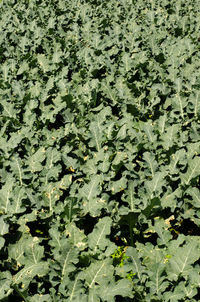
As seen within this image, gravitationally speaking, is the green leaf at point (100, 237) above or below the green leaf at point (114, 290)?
above

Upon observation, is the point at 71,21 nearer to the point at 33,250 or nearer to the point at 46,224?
the point at 46,224

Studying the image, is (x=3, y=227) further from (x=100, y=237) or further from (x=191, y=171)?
(x=191, y=171)

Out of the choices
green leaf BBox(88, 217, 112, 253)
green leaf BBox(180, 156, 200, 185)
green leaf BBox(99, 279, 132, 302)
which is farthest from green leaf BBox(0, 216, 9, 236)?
green leaf BBox(180, 156, 200, 185)

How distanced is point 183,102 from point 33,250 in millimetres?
2520

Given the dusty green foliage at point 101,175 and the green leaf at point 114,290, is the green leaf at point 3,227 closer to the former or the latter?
the dusty green foliage at point 101,175

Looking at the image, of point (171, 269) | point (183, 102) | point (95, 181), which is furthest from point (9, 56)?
point (171, 269)

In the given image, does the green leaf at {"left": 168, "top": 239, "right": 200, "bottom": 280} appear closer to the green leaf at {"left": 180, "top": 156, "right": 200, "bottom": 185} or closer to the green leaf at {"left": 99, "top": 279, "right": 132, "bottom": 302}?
the green leaf at {"left": 99, "top": 279, "right": 132, "bottom": 302}

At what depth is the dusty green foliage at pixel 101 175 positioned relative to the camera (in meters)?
2.32

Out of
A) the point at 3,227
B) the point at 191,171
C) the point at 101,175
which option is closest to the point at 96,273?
the point at 3,227

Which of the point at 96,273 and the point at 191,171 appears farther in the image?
the point at 191,171

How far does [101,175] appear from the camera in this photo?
124 inches

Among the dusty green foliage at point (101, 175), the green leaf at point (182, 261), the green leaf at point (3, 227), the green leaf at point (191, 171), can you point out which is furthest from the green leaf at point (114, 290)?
the green leaf at point (191, 171)

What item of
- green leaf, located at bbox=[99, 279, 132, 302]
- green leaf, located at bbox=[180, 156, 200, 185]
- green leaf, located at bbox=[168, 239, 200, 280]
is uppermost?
green leaf, located at bbox=[180, 156, 200, 185]

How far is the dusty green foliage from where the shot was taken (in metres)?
2.32
